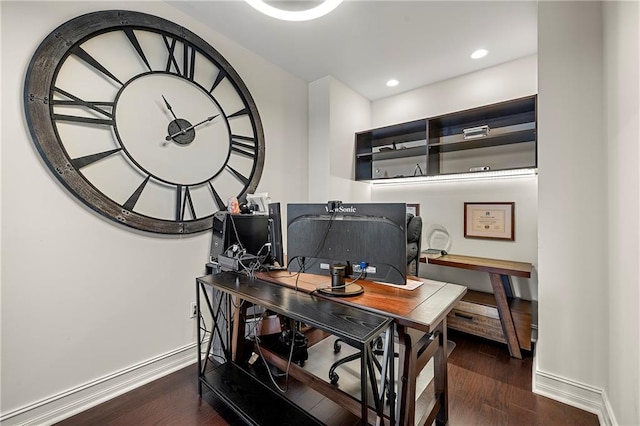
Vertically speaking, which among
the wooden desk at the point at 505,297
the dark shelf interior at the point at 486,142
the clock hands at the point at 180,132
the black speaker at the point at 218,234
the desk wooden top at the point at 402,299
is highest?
the dark shelf interior at the point at 486,142

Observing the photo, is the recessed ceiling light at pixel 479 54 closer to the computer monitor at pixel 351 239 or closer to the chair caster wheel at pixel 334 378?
the computer monitor at pixel 351 239

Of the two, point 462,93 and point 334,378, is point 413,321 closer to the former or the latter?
point 334,378

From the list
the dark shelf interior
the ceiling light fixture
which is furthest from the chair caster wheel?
the dark shelf interior

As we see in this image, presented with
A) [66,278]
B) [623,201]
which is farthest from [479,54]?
[66,278]

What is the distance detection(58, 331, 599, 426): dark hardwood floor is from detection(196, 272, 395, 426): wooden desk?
0.16 metres

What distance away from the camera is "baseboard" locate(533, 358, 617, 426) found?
1.57m

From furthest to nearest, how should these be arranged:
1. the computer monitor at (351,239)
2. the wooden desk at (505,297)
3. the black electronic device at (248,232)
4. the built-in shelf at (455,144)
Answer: the built-in shelf at (455,144) → the wooden desk at (505,297) → the black electronic device at (248,232) → the computer monitor at (351,239)

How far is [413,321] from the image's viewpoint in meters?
1.04

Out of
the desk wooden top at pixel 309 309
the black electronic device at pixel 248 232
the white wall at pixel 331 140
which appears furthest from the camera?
the white wall at pixel 331 140

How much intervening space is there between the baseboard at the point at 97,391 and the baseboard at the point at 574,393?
264 centimetres

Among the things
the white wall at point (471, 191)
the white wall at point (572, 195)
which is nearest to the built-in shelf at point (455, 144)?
the white wall at point (471, 191)

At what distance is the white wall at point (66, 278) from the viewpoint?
4.74 ft

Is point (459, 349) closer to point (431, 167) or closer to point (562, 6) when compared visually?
point (431, 167)

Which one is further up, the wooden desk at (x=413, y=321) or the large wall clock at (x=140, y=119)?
the large wall clock at (x=140, y=119)
